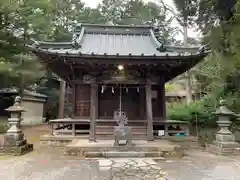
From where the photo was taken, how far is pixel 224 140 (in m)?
7.45

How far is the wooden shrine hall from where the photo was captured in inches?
277

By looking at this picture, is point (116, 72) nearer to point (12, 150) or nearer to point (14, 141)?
point (14, 141)

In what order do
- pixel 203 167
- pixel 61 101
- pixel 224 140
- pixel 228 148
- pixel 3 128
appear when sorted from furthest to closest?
pixel 61 101 → pixel 3 128 → pixel 224 140 → pixel 228 148 → pixel 203 167

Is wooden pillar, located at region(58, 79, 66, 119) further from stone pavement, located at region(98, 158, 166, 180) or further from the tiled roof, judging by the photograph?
stone pavement, located at region(98, 158, 166, 180)

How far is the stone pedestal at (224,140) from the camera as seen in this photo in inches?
285

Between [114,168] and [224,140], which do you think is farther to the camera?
[224,140]

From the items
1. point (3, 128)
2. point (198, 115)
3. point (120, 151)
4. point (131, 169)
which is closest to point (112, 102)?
point (120, 151)

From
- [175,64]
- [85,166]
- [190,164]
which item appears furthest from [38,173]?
[175,64]

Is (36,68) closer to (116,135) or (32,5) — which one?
(32,5)

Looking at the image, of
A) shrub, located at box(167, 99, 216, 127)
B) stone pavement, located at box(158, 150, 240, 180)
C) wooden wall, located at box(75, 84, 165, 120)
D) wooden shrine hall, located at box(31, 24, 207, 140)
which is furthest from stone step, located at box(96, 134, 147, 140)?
shrub, located at box(167, 99, 216, 127)

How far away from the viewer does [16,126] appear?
736 cm

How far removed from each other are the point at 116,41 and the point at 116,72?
2772 millimetres

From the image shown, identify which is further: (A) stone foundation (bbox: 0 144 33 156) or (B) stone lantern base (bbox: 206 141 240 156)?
(B) stone lantern base (bbox: 206 141 240 156)

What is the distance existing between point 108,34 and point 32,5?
692 cm
